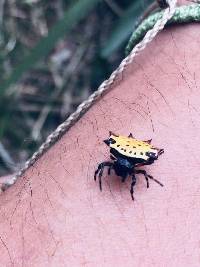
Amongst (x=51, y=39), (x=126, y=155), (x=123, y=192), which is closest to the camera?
(x=123, y=192)

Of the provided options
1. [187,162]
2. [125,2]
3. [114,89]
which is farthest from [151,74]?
[125,2]

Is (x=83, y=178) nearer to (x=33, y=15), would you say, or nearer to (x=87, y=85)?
(x=87, y=85)

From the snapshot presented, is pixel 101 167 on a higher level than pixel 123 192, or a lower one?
higher

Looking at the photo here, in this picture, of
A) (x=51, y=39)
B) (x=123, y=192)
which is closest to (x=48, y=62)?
(x=51, y=39)

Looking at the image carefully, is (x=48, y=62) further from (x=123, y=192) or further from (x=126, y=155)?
(x=123, y=192)

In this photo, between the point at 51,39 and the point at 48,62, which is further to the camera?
the point at 48,62

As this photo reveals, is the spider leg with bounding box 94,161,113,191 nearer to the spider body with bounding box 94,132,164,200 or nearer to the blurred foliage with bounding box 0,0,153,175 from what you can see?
the spider body with bounding box 94,132,164,200

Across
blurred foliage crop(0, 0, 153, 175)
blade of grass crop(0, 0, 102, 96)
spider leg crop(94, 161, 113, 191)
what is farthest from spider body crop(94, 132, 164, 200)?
blurred foliage crop(0, 0, 153, 175)
